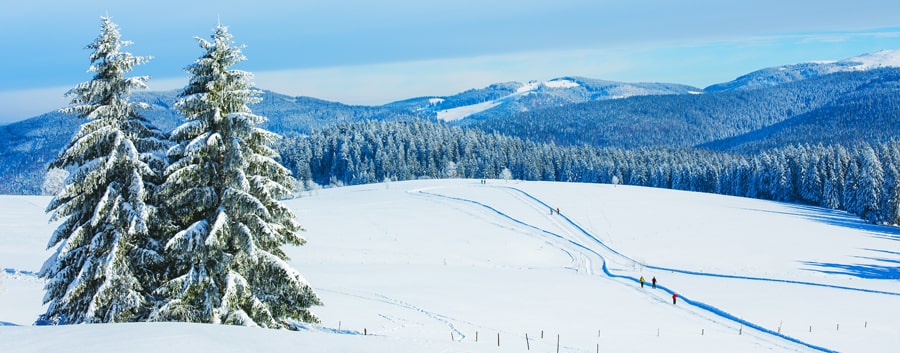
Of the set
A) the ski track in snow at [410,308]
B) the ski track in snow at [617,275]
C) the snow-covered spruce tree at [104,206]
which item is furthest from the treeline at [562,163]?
the snow-covered spruce tree at [104,206]

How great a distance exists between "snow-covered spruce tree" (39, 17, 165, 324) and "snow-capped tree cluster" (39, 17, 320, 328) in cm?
3

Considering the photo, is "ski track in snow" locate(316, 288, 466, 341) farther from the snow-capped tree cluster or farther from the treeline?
the treeline

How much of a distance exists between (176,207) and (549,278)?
3183cm

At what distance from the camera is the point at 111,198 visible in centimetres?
1694

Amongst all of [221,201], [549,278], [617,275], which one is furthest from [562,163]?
[221,201]

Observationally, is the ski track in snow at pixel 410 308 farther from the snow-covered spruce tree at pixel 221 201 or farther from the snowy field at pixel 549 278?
the snow-covered spruce tree at pixel 221 201

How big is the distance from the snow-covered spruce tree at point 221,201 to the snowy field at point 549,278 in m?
2.15

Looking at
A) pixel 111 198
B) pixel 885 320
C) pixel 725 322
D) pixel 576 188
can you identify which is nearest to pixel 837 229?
pixel 576 188

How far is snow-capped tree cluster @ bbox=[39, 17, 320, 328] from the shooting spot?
16406 mm

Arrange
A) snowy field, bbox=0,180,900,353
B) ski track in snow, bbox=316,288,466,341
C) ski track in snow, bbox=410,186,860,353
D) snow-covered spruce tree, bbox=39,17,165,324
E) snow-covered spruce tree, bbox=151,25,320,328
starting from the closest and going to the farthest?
1. snow-covered spruce tree, bbox=151,25,320,328
2. snow-covered spruce tree, bbox=39,17,165,324
3. snowy field, bbox=0,180,900,353
4. ski track in snow, bbox=316,288,466,341
5. ski track in snow, bbox=410,186,860,353

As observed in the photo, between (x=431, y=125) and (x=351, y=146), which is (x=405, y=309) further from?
(x=431, y=125)

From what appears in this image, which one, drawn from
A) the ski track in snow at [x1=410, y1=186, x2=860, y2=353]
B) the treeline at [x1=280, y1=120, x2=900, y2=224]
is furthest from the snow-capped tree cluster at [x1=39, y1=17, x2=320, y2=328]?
the treeline at [x1=280, y1=120, x2=900, y2=224]

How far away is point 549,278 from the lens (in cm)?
4384

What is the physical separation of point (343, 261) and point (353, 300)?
56.2 feet
